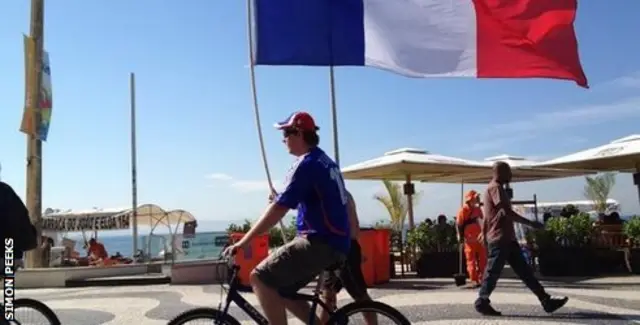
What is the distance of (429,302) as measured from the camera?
8.50 meters

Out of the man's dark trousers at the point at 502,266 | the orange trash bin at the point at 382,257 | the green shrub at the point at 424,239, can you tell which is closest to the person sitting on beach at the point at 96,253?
the green shrub at the point at 424,239

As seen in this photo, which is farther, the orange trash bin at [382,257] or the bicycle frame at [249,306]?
the orange trash bin at [382,257]

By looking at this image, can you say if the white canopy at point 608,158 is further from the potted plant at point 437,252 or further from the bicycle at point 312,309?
the bicycle at point 312,309

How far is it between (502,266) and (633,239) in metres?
6.14

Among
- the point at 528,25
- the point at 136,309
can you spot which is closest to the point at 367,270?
the point at 136,309

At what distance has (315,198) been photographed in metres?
3.96

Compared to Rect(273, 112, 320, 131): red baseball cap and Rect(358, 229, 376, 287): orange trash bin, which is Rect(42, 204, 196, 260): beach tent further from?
Rect(273, 112, 320, 131): red baseball cap

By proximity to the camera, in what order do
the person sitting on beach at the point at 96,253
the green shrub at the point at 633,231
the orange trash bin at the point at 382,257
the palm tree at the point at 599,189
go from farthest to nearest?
the palm tree at the point at 599,189, the person sitting on beach at the point at 96,253, the green shrub at the point at 633,231, the orange trash bin at the point at 382,257

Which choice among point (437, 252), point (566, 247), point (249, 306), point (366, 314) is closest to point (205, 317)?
point (249, 306)

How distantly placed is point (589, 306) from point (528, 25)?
341cm

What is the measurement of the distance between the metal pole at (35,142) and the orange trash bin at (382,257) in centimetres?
870

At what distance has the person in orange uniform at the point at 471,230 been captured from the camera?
35.3 ft

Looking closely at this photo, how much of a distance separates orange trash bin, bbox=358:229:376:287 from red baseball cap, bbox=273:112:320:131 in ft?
22.1

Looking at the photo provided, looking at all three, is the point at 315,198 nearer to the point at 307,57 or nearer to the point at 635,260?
the point at 307,57
